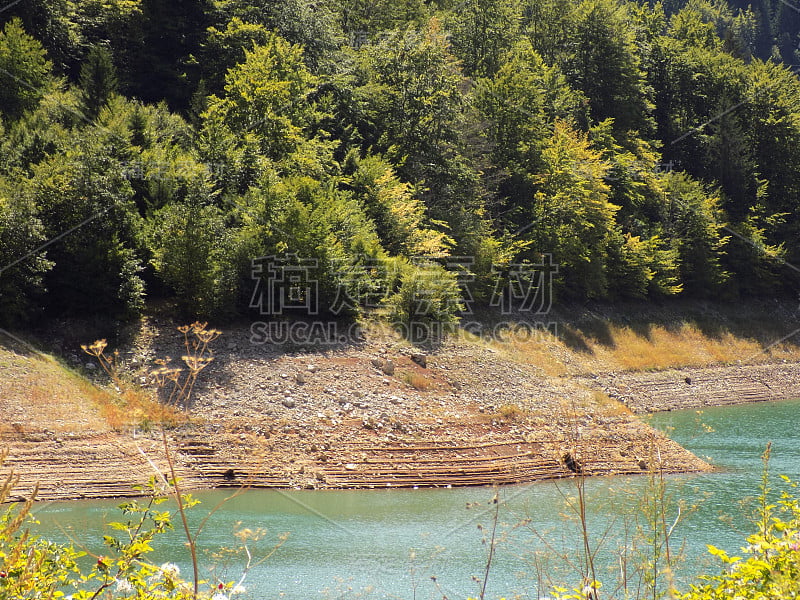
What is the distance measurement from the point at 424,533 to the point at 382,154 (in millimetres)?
30549

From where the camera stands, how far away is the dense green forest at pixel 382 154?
1080 inches

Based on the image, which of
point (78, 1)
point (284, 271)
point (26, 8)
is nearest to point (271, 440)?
point (284, 271)

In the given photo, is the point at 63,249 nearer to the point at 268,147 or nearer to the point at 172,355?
the point at 172,355

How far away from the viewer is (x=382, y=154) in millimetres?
40844

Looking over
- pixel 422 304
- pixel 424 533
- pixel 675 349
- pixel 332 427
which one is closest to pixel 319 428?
pixel 332 427

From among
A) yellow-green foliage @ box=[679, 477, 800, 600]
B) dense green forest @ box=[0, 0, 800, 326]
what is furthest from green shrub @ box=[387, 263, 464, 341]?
yellow-green foliage @ box=[679, 477, 800, 600]

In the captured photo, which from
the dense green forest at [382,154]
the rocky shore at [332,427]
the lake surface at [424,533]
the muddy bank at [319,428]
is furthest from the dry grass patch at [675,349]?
the lake surface at [424,533]

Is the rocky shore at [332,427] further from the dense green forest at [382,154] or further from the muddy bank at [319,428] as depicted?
the dense green forest at [382,154]

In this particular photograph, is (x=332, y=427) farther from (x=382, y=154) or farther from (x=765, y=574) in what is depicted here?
(x=382, y=154)

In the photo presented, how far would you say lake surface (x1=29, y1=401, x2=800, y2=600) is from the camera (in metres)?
12.5

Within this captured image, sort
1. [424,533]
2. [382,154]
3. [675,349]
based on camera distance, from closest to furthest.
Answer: [424,533]
[382,154]
[675,349]

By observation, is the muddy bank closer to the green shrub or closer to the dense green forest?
the green shrub

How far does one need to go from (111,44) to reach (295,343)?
26.6 metres

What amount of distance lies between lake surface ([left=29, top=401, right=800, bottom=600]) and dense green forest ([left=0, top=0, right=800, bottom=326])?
1103 centimetres
